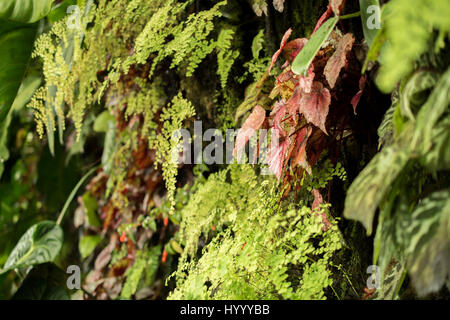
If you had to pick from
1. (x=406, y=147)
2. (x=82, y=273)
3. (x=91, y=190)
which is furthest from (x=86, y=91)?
(x=406, y=147)

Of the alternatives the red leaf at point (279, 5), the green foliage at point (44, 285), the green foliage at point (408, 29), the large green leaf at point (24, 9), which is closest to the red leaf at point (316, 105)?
the red leaf at point (279, 5)

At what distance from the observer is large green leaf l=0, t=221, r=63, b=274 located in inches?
57.1

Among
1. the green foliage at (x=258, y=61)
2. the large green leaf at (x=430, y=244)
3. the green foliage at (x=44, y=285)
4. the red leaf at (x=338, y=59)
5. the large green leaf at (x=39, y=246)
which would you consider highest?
the green foliage at (x=258, y=61)

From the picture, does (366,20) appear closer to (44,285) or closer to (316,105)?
(316,105)

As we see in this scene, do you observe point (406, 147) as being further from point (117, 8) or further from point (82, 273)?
point (82, 273)

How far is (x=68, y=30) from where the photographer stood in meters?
1.39

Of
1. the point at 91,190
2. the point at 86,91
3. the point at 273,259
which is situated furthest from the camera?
the point at 91,190

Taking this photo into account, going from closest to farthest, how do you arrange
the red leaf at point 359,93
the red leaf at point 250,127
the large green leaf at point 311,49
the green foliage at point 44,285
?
1. the large green leaf at point 311,49
2. the red leaf at point 359,93
3. the red leaf at point 250,127
4. the green foliage at point 44,285

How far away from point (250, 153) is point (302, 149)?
31 centimetres

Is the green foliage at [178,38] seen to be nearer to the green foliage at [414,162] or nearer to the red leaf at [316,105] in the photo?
the red leaf at [316,105]

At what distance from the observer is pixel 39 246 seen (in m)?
1.50

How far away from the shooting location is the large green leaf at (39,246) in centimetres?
145

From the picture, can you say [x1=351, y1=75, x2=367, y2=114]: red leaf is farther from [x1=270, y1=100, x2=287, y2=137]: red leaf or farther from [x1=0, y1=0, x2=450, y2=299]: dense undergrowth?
[x1=270, y1=100, x2=287, y2=137]: red leaf
